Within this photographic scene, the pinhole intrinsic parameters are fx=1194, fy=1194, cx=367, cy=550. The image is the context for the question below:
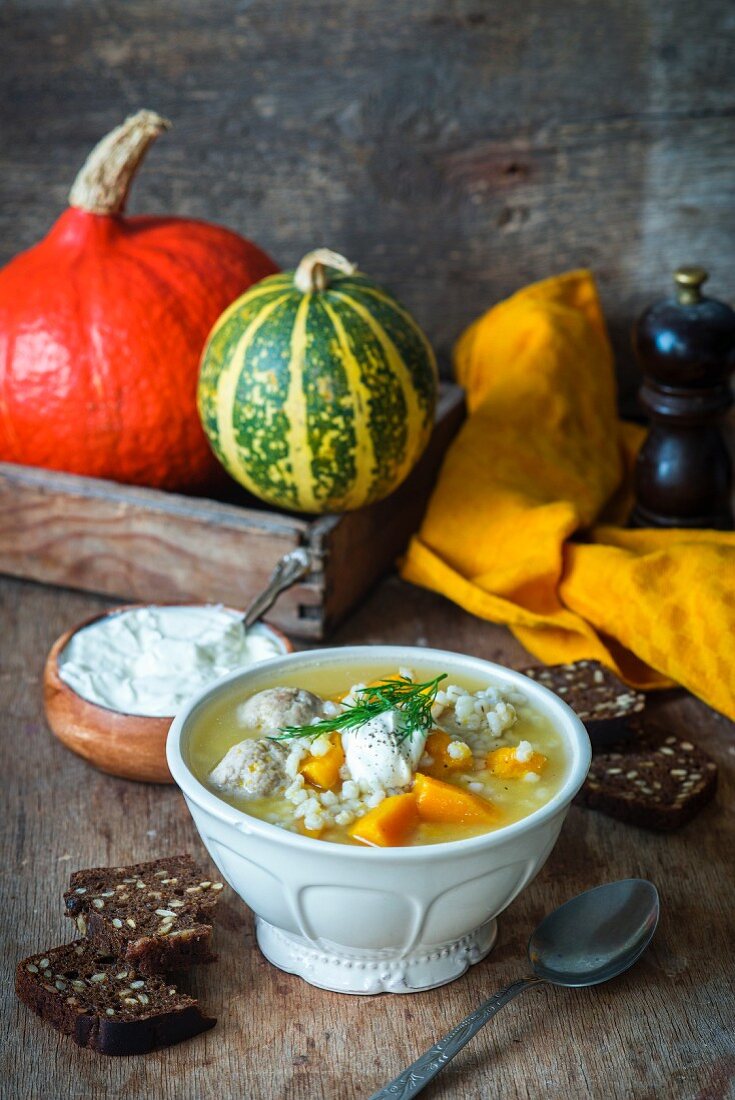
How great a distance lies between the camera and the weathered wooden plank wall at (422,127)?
6.16 ft

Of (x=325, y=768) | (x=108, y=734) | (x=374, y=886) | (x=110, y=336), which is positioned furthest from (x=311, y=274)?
(x=374, y=886)

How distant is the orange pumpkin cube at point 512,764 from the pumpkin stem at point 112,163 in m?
1.04

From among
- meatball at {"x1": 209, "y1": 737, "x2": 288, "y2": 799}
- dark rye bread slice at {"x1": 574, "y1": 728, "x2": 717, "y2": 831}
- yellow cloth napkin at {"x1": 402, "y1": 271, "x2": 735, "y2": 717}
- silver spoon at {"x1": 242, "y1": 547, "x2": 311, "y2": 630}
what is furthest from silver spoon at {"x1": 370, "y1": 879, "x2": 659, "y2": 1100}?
silver spoon at {"x1": 242, "y1": 547, "x2": 311, "y2": 630}

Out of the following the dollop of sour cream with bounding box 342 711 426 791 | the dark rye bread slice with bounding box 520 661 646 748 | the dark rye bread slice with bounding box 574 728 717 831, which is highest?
the dollop of sour cream with bounding box 342 711 426 791

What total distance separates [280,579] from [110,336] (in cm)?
42

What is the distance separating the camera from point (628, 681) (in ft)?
4.75

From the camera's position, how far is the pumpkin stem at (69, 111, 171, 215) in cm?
165

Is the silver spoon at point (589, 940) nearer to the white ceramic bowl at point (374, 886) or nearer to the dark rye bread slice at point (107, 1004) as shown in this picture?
the white ceramic bowl at point (374, 886)

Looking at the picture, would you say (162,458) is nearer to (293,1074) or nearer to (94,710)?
(94,710)

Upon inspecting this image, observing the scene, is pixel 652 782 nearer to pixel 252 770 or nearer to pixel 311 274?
pixel 252 770

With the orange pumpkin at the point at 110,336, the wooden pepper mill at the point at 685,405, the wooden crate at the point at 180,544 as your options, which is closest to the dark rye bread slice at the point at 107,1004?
the wooden crate at the point at 180,544

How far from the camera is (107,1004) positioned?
95cm

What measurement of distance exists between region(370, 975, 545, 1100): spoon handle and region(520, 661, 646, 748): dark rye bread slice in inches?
14.8

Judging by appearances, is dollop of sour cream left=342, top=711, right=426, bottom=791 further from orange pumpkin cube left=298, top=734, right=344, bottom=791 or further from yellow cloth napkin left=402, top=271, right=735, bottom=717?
yellow cloth napkin left=402, top=271, right=735, bottom=717
